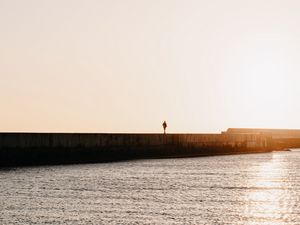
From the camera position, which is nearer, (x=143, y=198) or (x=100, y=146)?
(x=143, y=198)

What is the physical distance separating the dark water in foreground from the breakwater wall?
6.78 metres

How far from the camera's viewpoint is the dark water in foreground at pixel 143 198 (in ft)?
72.8

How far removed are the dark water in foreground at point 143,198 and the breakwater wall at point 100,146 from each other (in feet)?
22.2

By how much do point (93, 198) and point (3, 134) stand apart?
21127mm

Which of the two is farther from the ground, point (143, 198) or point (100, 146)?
point (100, 146)

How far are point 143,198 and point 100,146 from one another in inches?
1267

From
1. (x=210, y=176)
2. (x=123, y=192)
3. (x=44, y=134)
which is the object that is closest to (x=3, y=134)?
(x=44, y=134)

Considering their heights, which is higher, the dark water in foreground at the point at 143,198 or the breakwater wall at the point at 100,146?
the breakwater wall at the point at 100,146

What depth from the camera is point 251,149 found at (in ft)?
321

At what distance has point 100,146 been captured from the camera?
6009cm

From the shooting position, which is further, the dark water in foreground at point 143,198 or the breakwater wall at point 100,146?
the breakwater wall at point 100,146

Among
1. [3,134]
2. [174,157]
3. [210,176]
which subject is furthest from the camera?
[174,157]

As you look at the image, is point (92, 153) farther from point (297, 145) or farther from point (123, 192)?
point (297, 145)

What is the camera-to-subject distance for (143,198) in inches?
1109
